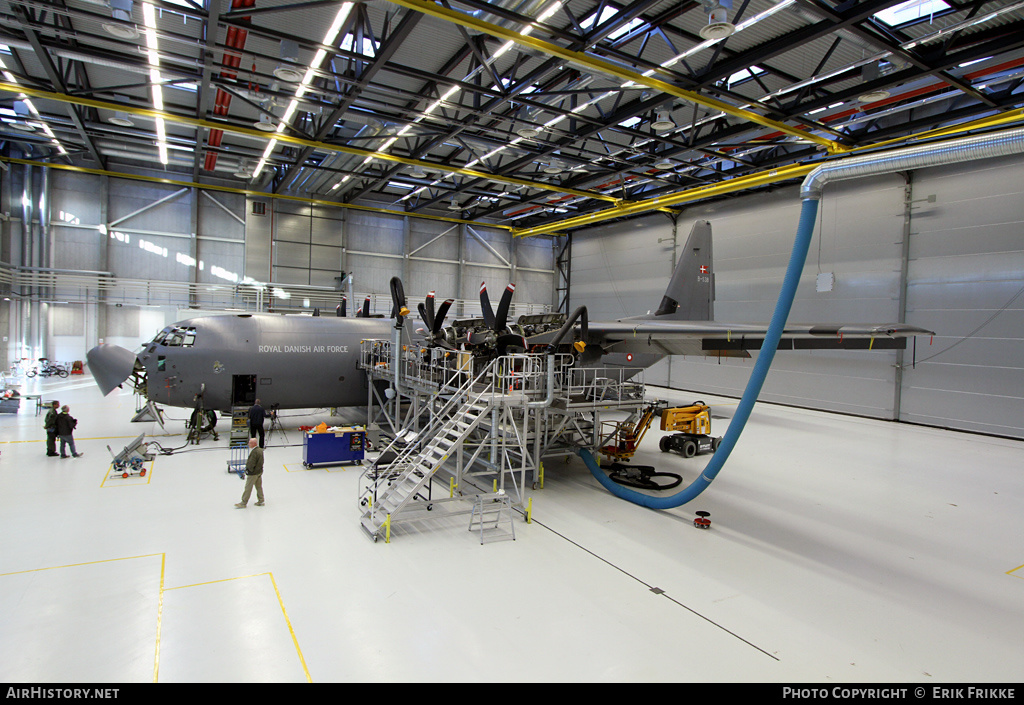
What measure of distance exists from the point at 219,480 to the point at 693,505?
1240cm

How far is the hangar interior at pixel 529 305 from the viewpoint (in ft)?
24.4

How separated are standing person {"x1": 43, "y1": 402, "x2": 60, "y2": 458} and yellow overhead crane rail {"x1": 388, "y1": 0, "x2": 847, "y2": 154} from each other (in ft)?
48.7

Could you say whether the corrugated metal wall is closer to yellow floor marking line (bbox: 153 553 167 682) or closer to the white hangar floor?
the white hangar floor

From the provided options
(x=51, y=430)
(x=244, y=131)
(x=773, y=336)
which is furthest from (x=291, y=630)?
(x=244, y=131)

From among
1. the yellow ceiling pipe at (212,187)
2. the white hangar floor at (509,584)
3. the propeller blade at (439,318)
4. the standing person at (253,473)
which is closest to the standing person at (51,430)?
the white hangar floor at (509,584)

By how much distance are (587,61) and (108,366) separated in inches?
728

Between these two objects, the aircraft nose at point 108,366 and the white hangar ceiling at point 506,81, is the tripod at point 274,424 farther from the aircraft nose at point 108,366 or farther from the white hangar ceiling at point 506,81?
the white hangar ceiling at point 506,81

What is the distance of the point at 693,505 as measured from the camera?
43.4 feet

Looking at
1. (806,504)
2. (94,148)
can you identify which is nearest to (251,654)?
(806,504)

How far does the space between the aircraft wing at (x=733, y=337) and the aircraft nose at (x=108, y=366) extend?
15743 mm

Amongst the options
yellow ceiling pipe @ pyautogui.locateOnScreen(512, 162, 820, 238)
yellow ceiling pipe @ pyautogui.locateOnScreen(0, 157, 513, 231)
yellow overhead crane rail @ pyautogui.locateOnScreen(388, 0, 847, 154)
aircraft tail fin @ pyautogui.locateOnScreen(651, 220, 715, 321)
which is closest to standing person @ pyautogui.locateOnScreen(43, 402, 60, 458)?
yellow overhead crane rail @ pyautogui.locateOnScreen(388, 0, 847, 154)

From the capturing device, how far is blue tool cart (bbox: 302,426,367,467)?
1548 centimetres

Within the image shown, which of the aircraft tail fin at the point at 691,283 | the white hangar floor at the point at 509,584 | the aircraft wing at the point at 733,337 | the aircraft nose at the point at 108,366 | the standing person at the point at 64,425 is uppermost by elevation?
the aircraft tail fin at the point at 691,283

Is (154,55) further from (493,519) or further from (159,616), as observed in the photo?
(493,519)
